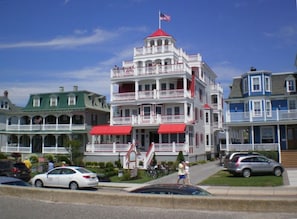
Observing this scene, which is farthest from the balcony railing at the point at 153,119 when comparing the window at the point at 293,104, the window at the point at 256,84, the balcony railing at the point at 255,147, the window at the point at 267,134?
the window at the point at 293,104

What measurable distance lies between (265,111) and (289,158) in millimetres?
5954

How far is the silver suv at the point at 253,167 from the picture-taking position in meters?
26.8

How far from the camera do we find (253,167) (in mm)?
26953

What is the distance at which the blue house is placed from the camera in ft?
122

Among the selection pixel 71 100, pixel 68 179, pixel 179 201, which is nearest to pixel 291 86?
pixel 68 179

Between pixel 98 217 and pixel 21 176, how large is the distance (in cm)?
1979

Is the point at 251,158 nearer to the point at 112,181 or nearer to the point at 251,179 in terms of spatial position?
the point at 251,179

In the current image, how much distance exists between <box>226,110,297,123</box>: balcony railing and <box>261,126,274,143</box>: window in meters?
1.82

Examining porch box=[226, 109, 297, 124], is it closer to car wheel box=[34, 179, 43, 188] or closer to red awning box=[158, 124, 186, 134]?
red awning box=[158, 124, 186, 134]

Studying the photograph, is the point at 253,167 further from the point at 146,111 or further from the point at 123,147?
the point at 146,111

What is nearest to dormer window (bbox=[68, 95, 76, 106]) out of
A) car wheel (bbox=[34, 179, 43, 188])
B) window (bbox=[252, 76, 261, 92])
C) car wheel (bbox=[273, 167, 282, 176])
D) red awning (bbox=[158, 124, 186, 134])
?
red awning (bbox=[158, 124, 186, 134])

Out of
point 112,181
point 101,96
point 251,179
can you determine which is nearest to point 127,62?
point 101,96

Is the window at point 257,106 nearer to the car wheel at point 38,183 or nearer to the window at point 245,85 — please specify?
the window at point 245,85

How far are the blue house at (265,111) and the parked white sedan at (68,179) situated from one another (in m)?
20.6
